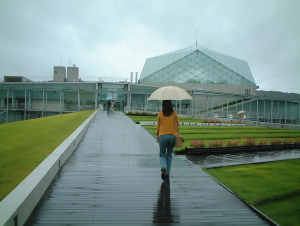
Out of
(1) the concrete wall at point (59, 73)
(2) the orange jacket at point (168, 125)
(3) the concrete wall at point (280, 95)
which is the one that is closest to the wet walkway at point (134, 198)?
(2) the orange jacket at point (168, 125)

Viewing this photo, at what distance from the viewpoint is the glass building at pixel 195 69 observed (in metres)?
52.2

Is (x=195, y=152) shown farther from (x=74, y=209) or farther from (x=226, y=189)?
(x=74, y=209)

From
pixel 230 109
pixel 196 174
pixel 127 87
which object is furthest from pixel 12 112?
pixel 196 174

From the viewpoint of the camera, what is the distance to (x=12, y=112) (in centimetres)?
4009

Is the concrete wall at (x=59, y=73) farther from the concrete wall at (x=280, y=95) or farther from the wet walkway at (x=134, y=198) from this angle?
the wet walkway at (x=134, y=198)

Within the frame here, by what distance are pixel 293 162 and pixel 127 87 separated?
127ft

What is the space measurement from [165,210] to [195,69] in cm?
5091

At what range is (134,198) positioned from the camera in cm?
496

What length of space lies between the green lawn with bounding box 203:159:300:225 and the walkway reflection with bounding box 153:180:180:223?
1.45 m

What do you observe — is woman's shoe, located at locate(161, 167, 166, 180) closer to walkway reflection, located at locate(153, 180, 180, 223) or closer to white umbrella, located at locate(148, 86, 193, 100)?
walkway reflection, located at locate(153, 180, 180, 223)

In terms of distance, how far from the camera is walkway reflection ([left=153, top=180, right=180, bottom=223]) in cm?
413

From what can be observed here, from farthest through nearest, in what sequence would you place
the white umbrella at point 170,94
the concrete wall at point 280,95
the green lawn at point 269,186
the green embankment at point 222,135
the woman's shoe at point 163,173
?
the concrete wall at point 280,95, the green embankment at point 222,135, the white umbrella at point 170,94, the woman's shoe at point 163,173, the green lawn at point 269,186

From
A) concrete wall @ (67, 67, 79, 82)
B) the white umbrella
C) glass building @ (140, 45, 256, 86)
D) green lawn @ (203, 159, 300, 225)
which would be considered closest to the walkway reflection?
green lawn @ (203, 159, 300, 225)

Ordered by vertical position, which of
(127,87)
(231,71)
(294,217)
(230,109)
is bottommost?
(294,217)
